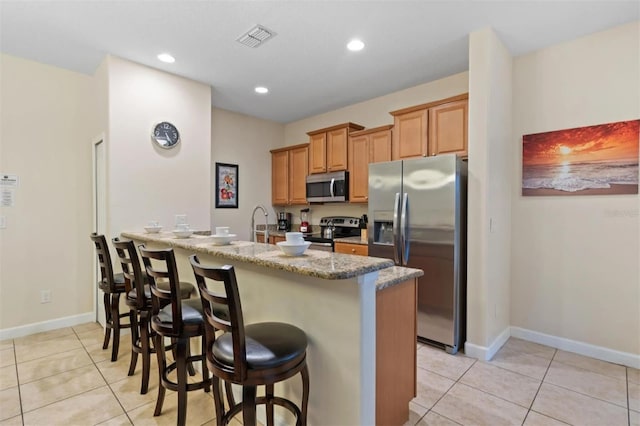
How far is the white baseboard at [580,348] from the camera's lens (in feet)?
8.51

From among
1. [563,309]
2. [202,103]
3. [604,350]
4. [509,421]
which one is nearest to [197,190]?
[202,103]

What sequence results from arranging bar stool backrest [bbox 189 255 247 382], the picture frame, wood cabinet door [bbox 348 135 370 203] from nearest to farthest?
bar stool backrest [bbox 189 255 247 382] → wood cabinet door [bbox 348 135 370 203] → the picture frame

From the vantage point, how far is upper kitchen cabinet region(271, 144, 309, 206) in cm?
505

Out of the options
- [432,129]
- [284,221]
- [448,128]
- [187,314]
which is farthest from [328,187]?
[187,314]

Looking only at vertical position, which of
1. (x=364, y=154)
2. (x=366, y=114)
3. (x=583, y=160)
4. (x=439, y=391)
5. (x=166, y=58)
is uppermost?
(x=166, y=58)

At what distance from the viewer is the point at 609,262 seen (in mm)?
2699

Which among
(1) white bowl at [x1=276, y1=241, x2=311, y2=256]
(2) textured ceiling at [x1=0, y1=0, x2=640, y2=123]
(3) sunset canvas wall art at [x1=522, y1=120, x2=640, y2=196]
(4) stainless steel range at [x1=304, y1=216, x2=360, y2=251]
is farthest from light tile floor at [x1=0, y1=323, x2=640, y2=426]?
(2) textured ceiling at [x1=0, y1=0, x2=640, y2=123]

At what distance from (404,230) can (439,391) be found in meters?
1.36

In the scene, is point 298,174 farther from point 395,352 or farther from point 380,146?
point 395,352

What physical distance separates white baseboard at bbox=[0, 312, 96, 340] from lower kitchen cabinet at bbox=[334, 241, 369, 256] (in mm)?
2937

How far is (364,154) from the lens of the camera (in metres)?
4.16

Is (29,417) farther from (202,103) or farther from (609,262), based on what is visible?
(609,262)

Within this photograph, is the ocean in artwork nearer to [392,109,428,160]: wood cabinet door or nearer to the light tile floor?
[392,109,428,160]: wood cabinet door

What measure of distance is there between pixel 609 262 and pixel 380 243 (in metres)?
1.95
